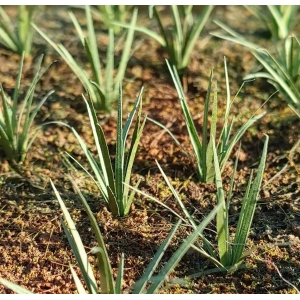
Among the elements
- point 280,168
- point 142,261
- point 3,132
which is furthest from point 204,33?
point 142,261

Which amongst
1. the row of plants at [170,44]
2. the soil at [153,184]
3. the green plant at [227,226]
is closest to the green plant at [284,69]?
the row of plants at [170,44]

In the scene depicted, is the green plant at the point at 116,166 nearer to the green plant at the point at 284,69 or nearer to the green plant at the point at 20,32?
the green plant at the point at 284,69

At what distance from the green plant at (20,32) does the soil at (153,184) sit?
80mm

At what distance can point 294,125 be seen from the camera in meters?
2.39

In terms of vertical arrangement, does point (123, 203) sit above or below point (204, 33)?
below

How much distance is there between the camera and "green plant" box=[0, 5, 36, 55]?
8.82 ft

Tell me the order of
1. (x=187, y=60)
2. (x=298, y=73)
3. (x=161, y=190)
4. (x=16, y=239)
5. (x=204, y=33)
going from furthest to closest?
(x=204, y=33) < (x=187, y=60) < (x=298, y=73) < (x=161, y=190) < (x=16, y=239)

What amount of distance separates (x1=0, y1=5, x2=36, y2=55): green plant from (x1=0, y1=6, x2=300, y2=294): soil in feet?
0.26

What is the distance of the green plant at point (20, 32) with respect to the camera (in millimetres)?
2689

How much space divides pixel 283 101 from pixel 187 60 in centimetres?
49

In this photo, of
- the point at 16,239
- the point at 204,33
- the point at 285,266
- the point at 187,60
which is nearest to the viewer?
the point at 285,266

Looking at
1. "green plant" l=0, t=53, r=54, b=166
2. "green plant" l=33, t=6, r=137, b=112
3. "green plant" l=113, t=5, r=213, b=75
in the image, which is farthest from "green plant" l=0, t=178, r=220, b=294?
"green plant" l=113, t=5, r=213, b=75

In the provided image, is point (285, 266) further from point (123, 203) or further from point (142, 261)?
point (123, 203)

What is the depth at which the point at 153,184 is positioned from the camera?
84.3 inches
